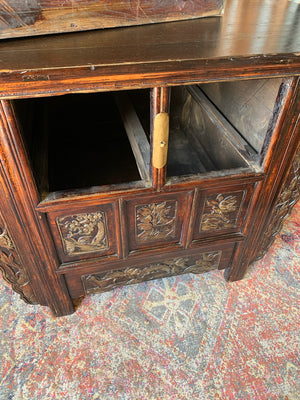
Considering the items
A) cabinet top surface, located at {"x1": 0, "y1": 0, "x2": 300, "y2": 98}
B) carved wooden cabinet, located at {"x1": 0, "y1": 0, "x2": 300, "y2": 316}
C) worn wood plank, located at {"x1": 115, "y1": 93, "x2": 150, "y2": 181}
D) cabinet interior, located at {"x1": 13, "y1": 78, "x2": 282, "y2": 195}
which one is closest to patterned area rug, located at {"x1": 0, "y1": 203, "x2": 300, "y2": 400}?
carved wooden cabinet, located at {"x1": 0, "y1": 0, "x2": 300, "y2": 316}

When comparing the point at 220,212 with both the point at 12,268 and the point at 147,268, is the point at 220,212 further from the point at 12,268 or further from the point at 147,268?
the point at 12,268

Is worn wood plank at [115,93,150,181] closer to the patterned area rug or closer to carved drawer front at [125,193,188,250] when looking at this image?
carved drawer front at [125,193,188,250]

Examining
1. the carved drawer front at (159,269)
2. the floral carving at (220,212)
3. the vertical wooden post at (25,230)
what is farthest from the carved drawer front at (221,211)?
the vertical wooden post at (25,230)

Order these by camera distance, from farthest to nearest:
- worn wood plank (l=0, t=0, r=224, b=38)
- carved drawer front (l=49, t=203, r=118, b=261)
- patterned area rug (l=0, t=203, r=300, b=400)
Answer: patterned area rug (l=0, t=203, r=300, b=400) → carved drawer front (l=49, t=203, r=118, b=261) → worn wood plank (l=0, t=0, r=224, b=38)

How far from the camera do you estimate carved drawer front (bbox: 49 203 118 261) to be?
0.94 meters

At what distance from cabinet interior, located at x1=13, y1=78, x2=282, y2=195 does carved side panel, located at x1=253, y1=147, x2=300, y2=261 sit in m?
0.15

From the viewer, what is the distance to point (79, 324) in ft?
4.03

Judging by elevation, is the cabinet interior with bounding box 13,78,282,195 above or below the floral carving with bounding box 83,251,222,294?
above

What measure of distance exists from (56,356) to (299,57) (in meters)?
1.24

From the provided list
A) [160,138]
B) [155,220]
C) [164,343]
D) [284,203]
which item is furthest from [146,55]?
[164,343]

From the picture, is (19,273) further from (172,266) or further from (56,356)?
(172,266)

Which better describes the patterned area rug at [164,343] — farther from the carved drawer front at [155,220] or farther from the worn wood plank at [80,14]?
the worn wood plank at [80,14]

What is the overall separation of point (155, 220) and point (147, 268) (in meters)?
0.28

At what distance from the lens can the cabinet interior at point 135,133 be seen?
1057 millimetres
